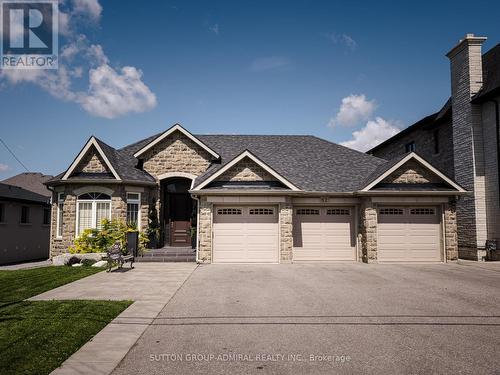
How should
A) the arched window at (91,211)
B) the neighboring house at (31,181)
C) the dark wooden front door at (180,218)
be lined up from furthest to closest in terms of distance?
the neighboring house at (31,181)
the dark wooden front door at (180,218)
the arched window at (91,211)

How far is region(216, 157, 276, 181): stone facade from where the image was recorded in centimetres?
1479

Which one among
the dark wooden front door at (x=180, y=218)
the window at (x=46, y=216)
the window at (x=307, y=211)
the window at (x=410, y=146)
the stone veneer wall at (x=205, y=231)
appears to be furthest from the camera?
the window at (x=46, y=216)

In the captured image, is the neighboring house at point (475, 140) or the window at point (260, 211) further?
the neighboring house at point (475, 140)

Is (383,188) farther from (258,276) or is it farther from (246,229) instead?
(258,276)

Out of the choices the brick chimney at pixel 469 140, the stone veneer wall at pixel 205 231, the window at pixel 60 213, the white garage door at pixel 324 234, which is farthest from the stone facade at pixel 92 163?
the brick chimney at pixel 469 140

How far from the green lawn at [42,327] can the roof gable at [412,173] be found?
40.0 ft

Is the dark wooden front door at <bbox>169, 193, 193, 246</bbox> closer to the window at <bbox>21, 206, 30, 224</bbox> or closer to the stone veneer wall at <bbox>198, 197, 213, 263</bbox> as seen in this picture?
the stone veneer wall at <bbox>198, 197, 213, 263</bbox>

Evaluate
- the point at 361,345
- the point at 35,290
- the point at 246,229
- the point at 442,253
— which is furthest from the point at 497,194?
the point at 35,290

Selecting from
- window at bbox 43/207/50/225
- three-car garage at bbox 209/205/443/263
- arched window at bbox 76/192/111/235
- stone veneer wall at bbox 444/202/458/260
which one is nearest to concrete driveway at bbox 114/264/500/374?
three-car garage at bbox 209/205/443/263

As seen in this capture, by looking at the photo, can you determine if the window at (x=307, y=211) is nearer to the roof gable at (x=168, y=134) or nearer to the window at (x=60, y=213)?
the roof gable at (x=168, y=134)

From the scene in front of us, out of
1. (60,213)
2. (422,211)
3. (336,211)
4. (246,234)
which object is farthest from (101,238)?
(422,211)

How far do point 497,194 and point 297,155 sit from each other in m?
10.2

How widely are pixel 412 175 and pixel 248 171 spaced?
7.65 m

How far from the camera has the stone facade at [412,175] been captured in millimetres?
14961
